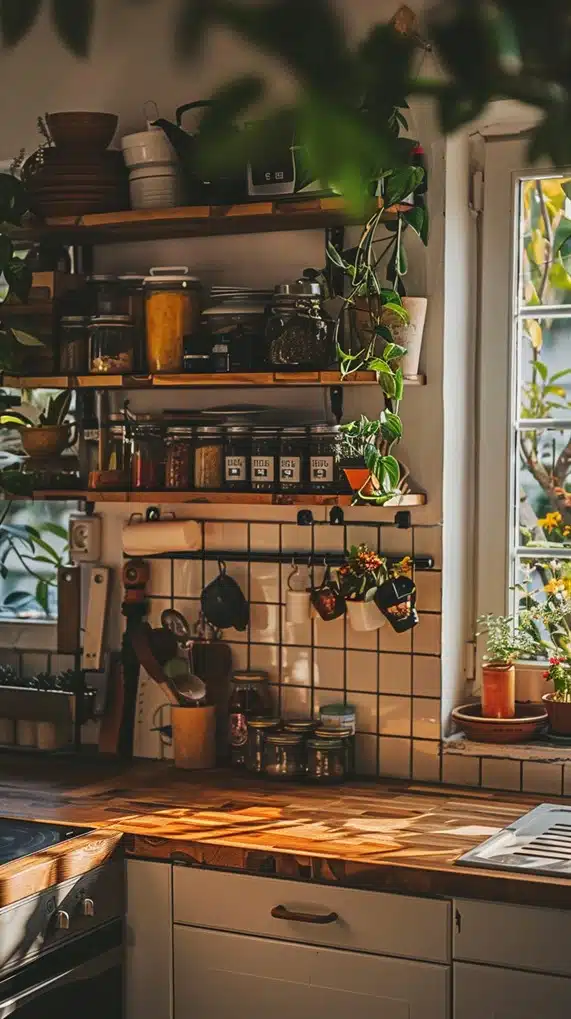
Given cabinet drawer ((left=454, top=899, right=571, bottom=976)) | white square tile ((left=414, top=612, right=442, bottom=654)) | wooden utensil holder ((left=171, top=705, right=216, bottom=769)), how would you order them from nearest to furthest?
cabinet drawer ((left=454, top=899, right=571, bottom=976)) → white square tile ((left=414, top=612, right=442, bottom=654)) → wooden utensil holder ((left=171, top=705, right=216, bottom=769))

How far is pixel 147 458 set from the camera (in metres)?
2.79

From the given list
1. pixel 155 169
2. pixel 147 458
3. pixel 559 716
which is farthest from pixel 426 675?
pixel 155 169

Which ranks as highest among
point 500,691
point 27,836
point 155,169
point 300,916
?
point 155,169

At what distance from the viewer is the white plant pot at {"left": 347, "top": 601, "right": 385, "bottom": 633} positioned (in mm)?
2684

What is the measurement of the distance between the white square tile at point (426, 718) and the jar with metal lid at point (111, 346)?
3.13ft

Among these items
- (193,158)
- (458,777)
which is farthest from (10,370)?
(193,158)

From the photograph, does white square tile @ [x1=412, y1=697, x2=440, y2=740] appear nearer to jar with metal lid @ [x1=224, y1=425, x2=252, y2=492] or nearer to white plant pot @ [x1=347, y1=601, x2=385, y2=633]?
white plant pot @ [x1=347, y1=601, x2=385, y2=633]

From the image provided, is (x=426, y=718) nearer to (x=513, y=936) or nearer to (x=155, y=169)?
(x=513, y=936)

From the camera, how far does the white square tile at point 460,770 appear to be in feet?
8.87

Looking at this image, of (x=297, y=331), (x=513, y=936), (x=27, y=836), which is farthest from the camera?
(x=297, y=331)

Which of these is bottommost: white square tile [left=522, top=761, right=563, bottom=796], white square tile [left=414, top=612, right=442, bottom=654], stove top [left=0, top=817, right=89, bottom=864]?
stove top [left=0, top=817, right=89, bottom=864]

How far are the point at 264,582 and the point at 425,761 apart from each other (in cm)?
53

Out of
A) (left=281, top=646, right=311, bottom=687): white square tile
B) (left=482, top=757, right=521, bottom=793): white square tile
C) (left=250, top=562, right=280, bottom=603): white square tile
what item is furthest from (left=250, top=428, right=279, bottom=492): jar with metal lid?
(left=482, top=757, right=521, bottom=793): white square tile

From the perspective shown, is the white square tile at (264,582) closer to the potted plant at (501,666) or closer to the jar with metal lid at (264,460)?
the jar with metal lid at (264,460)
